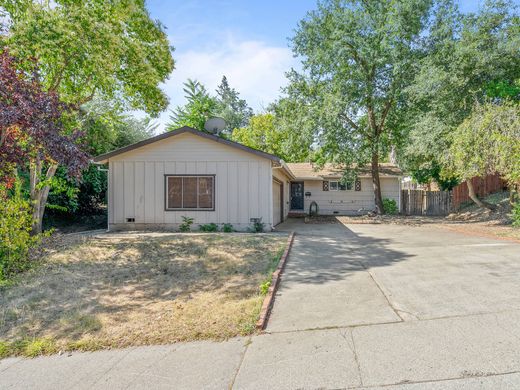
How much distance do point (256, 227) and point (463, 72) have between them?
9.87 meters

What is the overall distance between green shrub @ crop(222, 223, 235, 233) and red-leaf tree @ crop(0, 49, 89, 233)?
5.26 m

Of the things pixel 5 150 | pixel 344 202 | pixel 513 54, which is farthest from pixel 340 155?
pixel 5 150

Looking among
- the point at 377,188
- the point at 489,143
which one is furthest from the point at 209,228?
the point at 377,188

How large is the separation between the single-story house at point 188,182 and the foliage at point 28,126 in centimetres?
469

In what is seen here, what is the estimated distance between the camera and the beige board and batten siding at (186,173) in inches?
460

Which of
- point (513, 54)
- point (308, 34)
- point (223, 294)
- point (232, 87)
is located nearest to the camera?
point (223, 294)

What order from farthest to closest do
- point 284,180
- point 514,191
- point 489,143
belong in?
point 284,180
point 514,191
point 489,143

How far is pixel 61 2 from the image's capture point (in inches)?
378

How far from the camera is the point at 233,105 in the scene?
53.6 meters

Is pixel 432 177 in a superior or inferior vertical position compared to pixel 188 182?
superior

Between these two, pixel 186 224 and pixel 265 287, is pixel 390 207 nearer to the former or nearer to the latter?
pixel 186 224

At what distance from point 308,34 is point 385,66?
420 cm

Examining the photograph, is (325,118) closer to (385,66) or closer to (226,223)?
(385,66)

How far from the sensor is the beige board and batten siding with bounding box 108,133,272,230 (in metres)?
11.7
